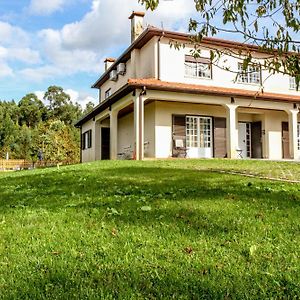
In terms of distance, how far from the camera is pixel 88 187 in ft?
23.1

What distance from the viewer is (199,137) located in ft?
58.3

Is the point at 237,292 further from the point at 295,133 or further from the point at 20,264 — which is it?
the point at 295,133

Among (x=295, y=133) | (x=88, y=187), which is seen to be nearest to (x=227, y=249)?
(x=88, y=187)

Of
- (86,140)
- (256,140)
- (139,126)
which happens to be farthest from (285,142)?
(86,140)

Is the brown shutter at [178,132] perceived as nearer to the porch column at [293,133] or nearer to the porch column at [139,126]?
the porch column at [139,126]

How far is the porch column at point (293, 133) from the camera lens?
58.4 feet

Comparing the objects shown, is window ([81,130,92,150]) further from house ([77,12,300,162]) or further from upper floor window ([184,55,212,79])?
upper floor window ([184,55,212,79])

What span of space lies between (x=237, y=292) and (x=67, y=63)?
35.7 metres

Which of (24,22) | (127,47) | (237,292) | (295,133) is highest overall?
(127,47)

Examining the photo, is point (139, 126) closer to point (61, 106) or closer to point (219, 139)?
point (219, 139)

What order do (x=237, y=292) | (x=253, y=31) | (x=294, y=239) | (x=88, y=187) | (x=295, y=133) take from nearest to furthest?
1. (x=237, y=292)
2. (x=294, y=239)
3. (x=253, y=31)
4. (x=88, y=187)
5. (x=295, y=133)

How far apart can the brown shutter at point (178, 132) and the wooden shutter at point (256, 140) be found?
4495 millimetres

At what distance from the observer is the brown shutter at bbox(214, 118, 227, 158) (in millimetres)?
17891

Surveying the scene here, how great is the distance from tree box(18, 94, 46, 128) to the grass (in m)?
56.2
